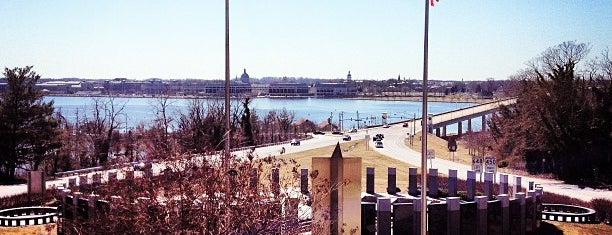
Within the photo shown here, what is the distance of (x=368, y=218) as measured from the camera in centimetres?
1939

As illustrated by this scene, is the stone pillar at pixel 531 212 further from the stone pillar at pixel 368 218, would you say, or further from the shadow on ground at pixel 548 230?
the stone pillar at pixel 368 218

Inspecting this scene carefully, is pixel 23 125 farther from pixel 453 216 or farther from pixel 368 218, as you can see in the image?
pixel 453 216

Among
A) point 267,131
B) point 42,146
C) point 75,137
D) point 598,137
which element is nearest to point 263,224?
point 42,146

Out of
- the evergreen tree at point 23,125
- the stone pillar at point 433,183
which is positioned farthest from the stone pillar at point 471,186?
the evergreen tree at point 23,125

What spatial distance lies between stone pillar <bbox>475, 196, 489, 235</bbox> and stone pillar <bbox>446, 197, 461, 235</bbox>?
2.54 feet

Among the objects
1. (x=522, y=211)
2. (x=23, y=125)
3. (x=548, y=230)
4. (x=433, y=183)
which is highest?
(x=23, y=125)

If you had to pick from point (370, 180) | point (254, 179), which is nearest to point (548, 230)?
point (370, 180)

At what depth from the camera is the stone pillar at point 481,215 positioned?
19.1 m

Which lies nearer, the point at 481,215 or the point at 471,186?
the point at 481,215

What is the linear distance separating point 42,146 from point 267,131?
1860 inches

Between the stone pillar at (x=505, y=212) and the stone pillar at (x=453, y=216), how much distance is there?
2.04 metres

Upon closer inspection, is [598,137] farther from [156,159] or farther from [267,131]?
[267,131]

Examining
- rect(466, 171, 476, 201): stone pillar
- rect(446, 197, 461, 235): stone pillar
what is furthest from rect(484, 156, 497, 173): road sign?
rect(446, 197, 461, 235): stone pillar

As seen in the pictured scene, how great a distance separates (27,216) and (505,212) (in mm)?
17310
